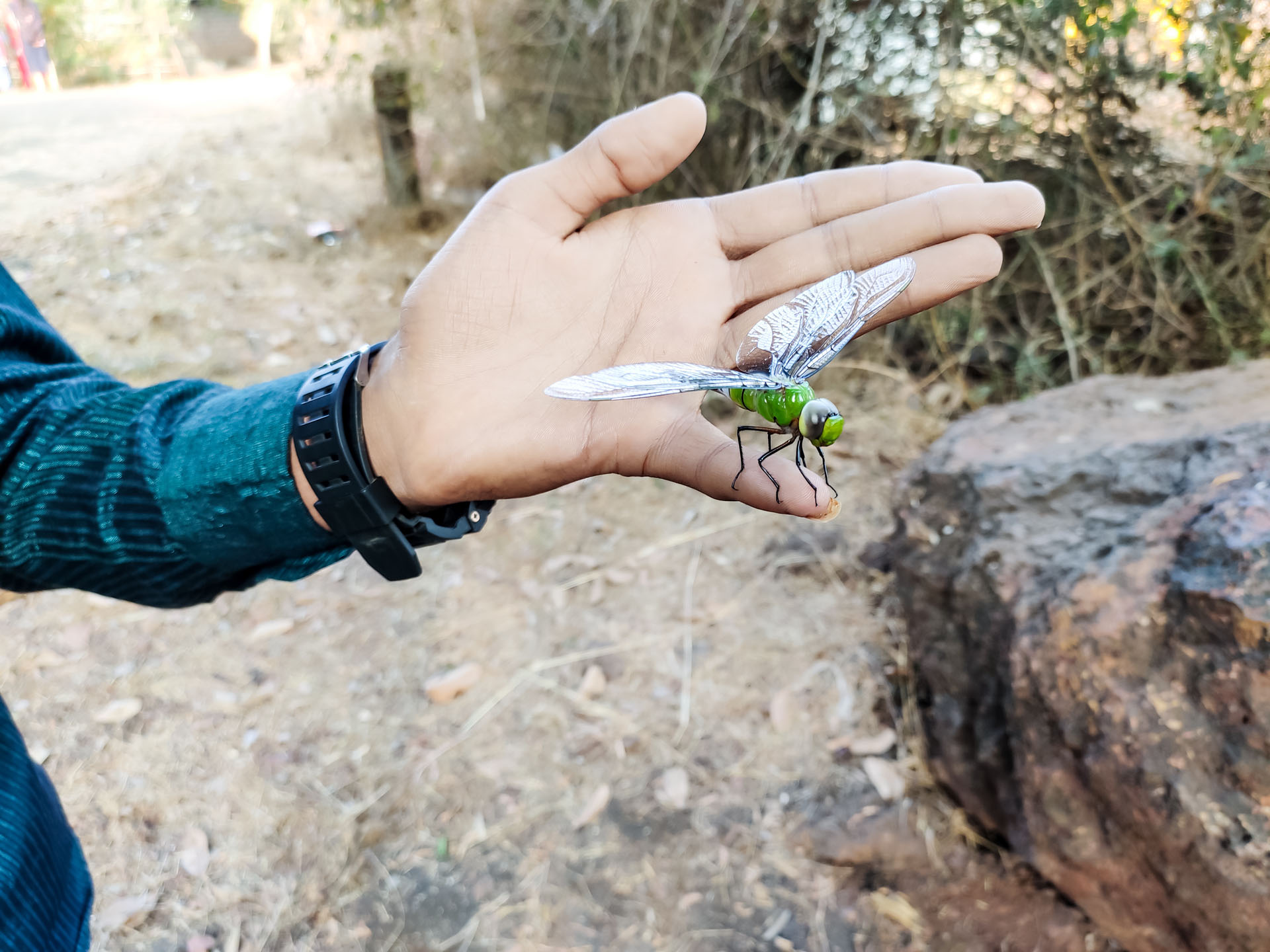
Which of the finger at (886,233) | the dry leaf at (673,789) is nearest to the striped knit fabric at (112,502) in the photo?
the finger at (886,233)

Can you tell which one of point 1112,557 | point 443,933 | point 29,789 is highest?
point 29,789

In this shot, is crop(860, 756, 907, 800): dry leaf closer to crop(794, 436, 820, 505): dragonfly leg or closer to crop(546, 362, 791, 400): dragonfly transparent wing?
crop(794, 436, 820, 505): dragonfly leg

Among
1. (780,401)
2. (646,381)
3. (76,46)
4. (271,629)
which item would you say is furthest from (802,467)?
(76,46)

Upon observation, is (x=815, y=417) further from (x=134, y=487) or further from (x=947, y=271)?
(x=134, y=487)

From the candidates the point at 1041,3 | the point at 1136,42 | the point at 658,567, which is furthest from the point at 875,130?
the point at 658,567

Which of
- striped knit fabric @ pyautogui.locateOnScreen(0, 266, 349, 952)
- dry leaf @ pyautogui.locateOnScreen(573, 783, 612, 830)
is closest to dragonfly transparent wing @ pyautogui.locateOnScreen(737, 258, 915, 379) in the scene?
striped knit fabric @ pyautogui.locateOnScreen(0, 266, 349, 952)

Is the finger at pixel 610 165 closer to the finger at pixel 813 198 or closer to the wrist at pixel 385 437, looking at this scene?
the finger at pixel 813 198

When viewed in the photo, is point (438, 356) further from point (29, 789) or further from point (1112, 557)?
point (1112, 557)
